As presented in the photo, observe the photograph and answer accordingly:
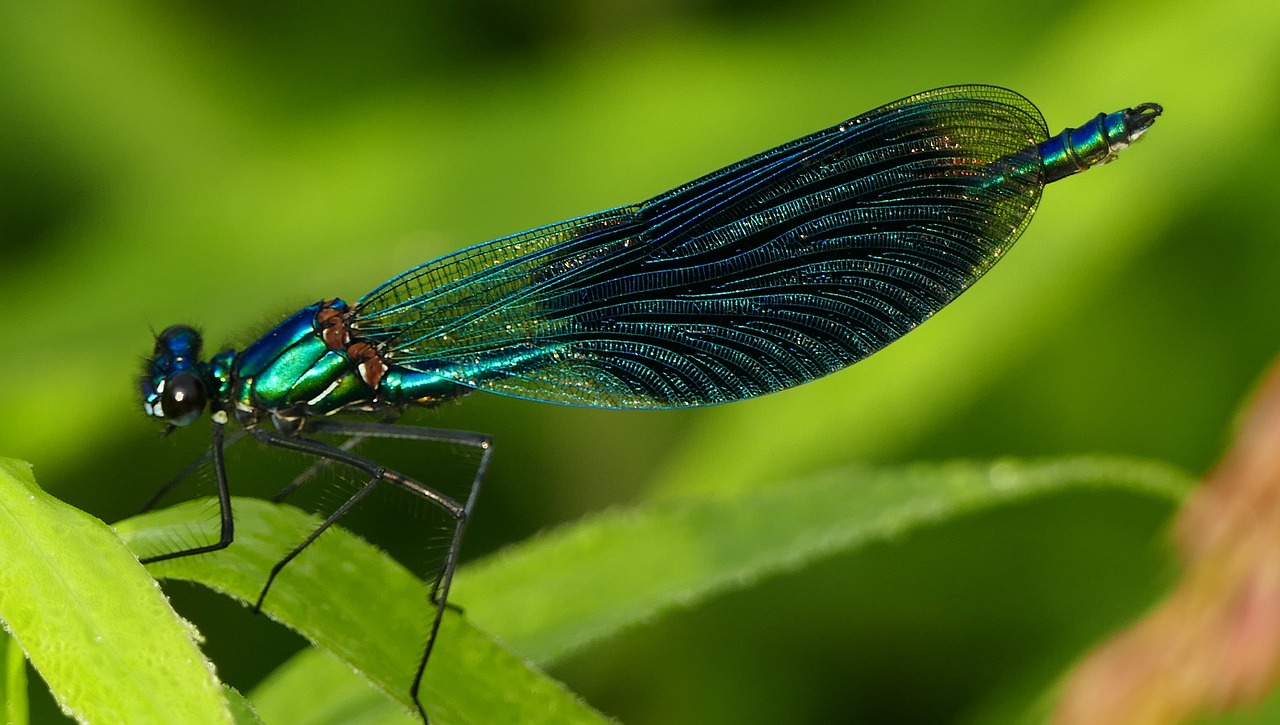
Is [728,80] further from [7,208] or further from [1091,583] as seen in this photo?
[7,208]

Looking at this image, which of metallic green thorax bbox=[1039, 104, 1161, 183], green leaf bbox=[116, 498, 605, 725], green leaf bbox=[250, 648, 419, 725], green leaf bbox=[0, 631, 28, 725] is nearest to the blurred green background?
metallic green thorax bbox=[1039, 104, 1161, 183]

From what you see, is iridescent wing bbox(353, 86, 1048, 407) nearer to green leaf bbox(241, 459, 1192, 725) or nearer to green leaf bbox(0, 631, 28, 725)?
green leaf bbox(241, 459, 1192, 725)

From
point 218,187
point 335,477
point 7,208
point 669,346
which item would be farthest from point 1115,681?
point 7,208

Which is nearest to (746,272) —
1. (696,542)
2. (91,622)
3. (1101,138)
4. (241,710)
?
(696,542)

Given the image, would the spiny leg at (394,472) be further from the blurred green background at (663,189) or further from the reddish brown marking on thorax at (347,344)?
the blurred green background at (663,189)

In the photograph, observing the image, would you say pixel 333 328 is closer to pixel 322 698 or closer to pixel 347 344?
pixel 347 344

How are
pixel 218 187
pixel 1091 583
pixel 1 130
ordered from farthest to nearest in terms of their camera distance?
pixel 1 130
pixel 218 187
pixel 1091 583
